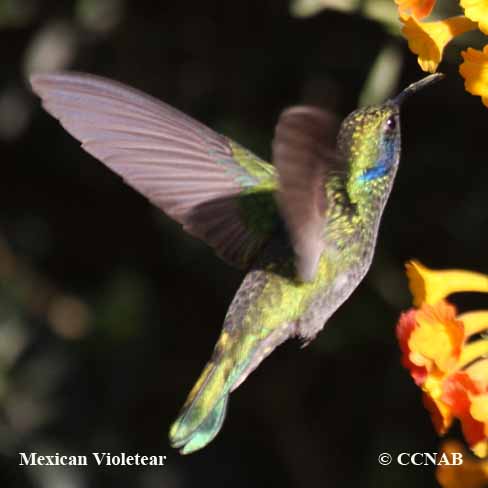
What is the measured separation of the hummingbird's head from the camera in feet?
5.60

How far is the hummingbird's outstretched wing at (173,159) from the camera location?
1721 millimetres

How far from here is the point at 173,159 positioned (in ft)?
6.00

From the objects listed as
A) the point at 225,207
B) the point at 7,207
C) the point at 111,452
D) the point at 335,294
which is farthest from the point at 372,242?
the point at 7,207

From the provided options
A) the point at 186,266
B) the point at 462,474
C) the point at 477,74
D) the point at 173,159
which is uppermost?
the point at 477,74

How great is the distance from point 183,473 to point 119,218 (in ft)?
2.26

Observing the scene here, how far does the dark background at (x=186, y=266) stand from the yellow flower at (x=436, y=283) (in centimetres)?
78

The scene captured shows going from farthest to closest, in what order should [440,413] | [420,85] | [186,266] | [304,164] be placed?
[186,266]
[420,85]
[440,413]
[304,164]

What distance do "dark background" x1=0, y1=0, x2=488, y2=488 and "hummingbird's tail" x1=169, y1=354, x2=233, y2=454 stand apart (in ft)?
2.75

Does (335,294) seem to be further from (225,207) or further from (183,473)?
(183,473)

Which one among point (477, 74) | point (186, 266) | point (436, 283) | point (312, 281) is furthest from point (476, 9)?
point (186, 266)

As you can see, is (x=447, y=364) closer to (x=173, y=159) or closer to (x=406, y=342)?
(x=406, y=342)

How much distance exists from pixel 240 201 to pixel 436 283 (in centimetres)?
36

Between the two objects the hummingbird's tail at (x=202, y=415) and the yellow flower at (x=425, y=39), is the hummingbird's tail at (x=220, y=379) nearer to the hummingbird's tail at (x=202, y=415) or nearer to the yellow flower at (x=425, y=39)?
the hummingbird's tail at (x=202, y=415)

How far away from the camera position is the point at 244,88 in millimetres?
2787
